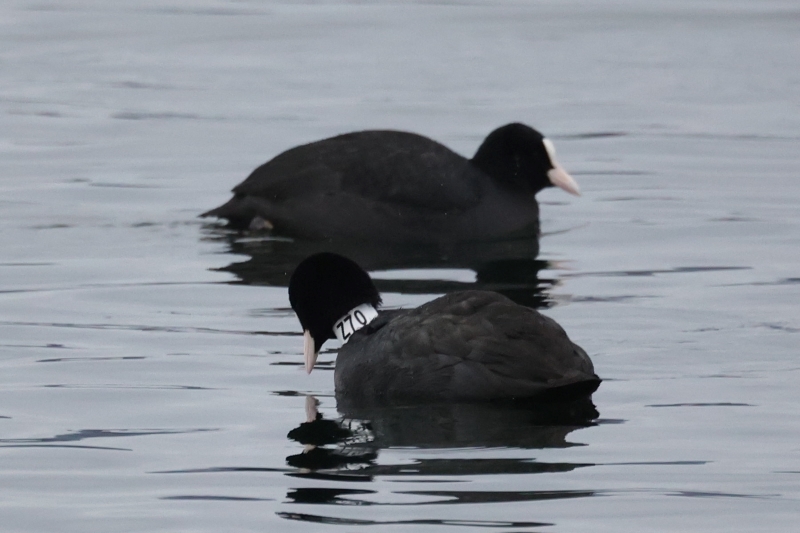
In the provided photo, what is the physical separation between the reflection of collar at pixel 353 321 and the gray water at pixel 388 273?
269 millimetres

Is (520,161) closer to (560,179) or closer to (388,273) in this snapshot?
(560,179)

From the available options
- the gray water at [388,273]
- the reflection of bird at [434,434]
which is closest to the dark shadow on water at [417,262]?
the gray water at [388,273]

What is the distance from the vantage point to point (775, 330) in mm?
9273

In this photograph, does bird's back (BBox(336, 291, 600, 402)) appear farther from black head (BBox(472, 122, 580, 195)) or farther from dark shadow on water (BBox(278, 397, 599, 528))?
black head (BBox(472, 122, 580, 195))

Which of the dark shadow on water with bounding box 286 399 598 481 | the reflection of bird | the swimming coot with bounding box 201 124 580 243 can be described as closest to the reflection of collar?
the reflection of bird

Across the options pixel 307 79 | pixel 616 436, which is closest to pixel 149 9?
pixel 307 79

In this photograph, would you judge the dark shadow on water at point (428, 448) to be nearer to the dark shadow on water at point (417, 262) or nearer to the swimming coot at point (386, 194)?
the dark shadow on water at point (417, 262)

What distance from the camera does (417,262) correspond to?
1175 cm

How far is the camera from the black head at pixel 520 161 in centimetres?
1290

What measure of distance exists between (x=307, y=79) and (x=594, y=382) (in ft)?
39.1

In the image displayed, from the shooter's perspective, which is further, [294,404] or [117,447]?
[294,404]

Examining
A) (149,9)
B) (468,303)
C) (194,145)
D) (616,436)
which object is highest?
(149,9)

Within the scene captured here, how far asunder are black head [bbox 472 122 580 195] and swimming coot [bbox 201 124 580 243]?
0.03 ft

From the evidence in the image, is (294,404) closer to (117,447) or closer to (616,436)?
(117,447)
